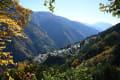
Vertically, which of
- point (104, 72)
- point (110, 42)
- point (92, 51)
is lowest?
point (92, 51)

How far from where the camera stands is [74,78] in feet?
36.9

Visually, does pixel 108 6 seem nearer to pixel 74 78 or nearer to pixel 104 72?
pixel 74 78

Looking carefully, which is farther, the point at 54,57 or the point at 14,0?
the point at 54,57

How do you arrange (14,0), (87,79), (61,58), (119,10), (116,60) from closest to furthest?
(14,0) → (119,10) → (87,79) → (116,60) → (61,58)

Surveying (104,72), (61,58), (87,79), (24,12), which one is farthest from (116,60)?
(61,58)

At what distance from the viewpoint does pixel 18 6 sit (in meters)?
9.04

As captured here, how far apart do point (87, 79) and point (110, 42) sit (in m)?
A: 90.7

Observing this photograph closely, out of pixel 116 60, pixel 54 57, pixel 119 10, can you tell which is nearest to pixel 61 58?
pixel 54 57

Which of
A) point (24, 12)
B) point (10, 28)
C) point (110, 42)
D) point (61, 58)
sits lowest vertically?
point (61, 58)

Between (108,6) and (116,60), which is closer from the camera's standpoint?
(108,6)

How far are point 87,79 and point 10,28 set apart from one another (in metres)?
8.97

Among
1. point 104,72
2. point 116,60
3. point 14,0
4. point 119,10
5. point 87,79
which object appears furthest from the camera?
point 116,60

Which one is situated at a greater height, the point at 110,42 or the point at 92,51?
the point at 110,42

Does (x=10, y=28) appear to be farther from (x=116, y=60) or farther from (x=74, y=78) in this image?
(x=116, y=60)
